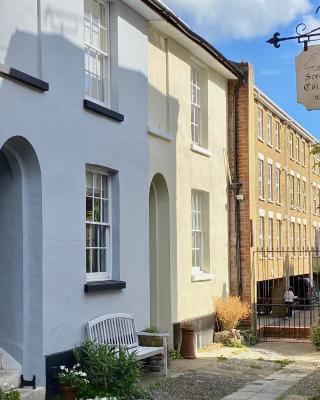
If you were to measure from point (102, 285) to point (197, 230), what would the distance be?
631cm

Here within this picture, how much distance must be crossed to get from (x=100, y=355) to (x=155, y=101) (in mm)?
6110

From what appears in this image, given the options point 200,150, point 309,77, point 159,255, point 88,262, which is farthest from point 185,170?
point 309,77

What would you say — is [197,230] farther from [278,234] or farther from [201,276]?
[278,234]

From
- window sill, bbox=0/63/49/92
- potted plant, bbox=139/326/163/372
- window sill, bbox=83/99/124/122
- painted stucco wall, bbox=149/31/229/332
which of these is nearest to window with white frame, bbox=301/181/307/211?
painted stucco wall, bbox=149/31/229/332

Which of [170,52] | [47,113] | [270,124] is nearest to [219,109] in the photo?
[170,52]

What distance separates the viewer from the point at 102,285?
36.3 ft

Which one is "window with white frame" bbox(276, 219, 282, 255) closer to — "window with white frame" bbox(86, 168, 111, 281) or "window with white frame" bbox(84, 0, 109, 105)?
"window with white frame" bbox(86, 168, 111, 281)

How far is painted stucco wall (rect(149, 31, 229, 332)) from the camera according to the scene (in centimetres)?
1455

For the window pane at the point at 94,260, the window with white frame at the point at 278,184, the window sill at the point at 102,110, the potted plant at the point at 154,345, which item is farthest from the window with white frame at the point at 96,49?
the window with white frame at the point at 278,184

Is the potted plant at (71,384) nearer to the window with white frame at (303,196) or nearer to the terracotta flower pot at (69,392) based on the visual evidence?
the terracotta flower pot at (69,392)

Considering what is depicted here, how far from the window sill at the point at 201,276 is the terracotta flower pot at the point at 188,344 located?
64.5 inches

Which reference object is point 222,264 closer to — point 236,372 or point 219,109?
point 219,109

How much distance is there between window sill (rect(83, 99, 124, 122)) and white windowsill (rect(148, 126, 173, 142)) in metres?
1.57

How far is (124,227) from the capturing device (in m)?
12.1
